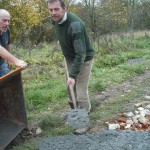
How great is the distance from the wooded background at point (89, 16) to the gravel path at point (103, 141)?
12678 mm

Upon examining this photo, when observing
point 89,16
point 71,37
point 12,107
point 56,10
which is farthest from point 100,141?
point 89,16

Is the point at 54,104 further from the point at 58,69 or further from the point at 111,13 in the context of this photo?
the point at 111,13

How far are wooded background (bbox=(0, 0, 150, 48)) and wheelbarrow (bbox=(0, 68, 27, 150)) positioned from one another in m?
12.3

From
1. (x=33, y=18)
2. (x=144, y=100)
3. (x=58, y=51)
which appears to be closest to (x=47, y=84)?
(x=144, y=100)

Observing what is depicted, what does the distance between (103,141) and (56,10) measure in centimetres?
197

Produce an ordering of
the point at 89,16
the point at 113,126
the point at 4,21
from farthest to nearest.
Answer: the point at 89,16 < the point at 4,21 < the point at 113,126

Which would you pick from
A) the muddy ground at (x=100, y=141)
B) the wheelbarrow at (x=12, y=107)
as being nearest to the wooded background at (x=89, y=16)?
the wheelbarrow at (x=12, y=107)

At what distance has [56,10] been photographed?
185 inches

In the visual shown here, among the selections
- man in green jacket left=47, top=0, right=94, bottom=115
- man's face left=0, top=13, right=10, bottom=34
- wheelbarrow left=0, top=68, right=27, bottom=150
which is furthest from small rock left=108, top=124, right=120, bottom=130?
man's face left=0, top=13, right=10, bottom=34

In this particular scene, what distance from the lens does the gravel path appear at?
4172mm

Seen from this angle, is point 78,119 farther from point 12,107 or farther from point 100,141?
point 12,107

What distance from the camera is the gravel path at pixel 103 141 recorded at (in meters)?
4.17

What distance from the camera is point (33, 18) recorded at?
20844 millimetres

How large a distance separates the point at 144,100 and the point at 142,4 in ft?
62.9
